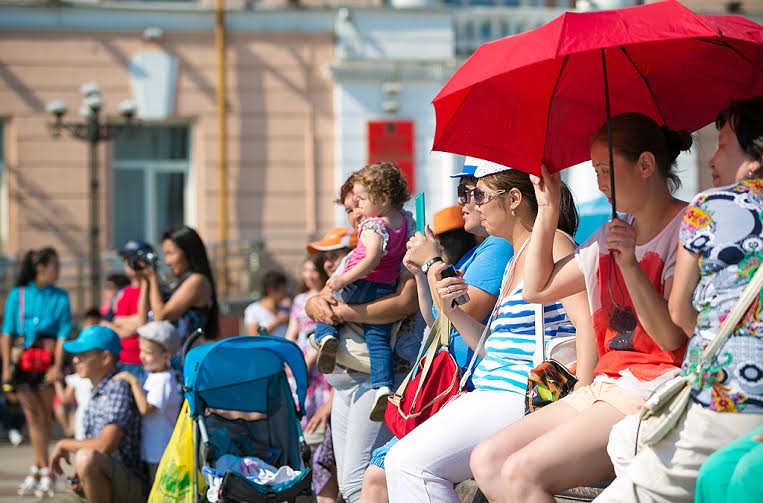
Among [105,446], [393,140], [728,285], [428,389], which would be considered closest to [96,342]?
[105,446]

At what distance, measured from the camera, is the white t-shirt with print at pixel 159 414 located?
669 centimetres

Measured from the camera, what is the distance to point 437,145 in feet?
14.3

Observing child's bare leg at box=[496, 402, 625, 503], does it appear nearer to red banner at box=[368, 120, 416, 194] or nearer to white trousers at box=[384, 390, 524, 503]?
white trousers at box=[384, 390, 524, 503]

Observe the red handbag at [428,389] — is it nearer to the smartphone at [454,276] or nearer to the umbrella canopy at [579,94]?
the smartphone at [454,276]

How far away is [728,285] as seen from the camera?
3.05 meters

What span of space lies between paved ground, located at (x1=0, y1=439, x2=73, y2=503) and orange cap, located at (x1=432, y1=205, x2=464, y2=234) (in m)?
4.31

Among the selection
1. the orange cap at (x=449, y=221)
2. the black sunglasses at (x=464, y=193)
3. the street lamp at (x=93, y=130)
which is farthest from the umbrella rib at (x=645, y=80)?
the street lamp at (x=93, y=130)

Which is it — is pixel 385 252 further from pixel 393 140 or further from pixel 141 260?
pixel 393 140

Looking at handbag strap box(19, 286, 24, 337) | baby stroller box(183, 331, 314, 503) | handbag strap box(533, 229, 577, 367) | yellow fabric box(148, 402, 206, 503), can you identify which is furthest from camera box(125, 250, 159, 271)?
handbag strap box(533, 229, 577, 367)

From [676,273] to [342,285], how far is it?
2.46 meters

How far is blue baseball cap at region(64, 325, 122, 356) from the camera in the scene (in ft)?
23.0

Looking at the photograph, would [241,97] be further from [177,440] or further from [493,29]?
[177,440]

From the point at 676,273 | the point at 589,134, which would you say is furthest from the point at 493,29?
the point at 676,273

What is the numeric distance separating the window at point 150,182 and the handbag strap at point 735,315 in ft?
53.4
